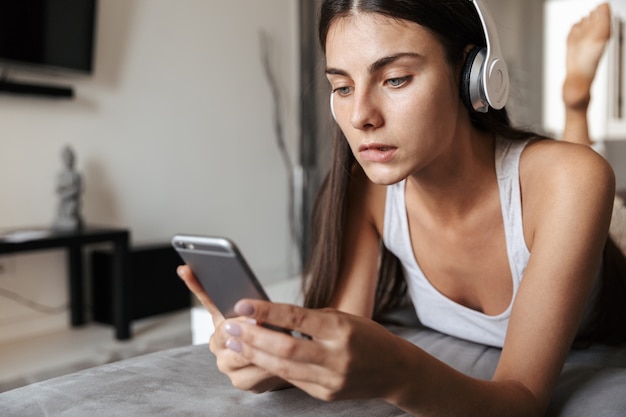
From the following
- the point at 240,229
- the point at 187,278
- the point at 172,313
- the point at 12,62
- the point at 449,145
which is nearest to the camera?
the point at 187,278

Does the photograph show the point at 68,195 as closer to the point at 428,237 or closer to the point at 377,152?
the point at 428,237

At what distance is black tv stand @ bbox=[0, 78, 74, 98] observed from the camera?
2.52 meters

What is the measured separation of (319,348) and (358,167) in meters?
0.59

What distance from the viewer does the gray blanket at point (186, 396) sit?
2.21 feet

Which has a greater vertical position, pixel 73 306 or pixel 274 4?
pixel 274 4

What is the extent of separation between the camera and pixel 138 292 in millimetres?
2889

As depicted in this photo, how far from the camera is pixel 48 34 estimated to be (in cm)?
267

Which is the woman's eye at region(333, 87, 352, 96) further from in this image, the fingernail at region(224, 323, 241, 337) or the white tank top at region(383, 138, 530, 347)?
the fingernail at region(224, 323, 241, 337)

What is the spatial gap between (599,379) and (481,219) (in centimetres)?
30

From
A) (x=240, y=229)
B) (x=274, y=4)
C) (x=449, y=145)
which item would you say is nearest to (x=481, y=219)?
(x=449, y=145)

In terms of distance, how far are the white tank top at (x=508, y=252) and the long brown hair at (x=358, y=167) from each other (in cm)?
5

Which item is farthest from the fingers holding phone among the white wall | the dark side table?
the white wall

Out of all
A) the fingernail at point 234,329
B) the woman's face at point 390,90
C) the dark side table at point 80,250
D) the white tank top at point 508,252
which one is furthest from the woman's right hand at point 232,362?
the dark side table at point 80,250

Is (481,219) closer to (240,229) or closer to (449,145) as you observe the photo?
(449,145)
